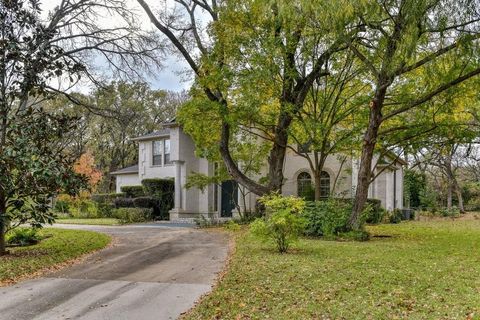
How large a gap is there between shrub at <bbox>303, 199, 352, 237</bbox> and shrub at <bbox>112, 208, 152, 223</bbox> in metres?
10.1

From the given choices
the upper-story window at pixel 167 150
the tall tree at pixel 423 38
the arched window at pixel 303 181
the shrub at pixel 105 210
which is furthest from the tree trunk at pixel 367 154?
the shrub at pixel 105 210

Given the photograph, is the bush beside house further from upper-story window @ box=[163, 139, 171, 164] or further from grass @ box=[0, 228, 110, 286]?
grass @ box=[0, 228, 110, 286]

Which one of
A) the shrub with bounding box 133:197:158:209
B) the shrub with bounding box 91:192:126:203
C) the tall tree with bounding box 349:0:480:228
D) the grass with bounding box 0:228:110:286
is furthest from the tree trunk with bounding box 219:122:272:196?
the shrub with bounding box 91:192:126:203

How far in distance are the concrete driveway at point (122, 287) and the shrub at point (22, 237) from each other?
238cm

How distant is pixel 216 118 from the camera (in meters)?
16.8

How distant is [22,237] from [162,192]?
12665mm

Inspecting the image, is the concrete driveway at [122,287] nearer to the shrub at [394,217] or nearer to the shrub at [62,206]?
the shrub at [394,217]

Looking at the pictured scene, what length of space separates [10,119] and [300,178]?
1642cm

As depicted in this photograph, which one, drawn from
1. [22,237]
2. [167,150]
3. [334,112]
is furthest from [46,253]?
[167,150]

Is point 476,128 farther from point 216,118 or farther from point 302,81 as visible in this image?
point 216,118

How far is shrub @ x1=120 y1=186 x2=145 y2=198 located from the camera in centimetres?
2659

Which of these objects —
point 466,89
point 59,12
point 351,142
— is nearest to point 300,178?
point 351,142

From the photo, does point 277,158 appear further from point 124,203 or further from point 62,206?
point 62,206

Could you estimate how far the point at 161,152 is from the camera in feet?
91.2
